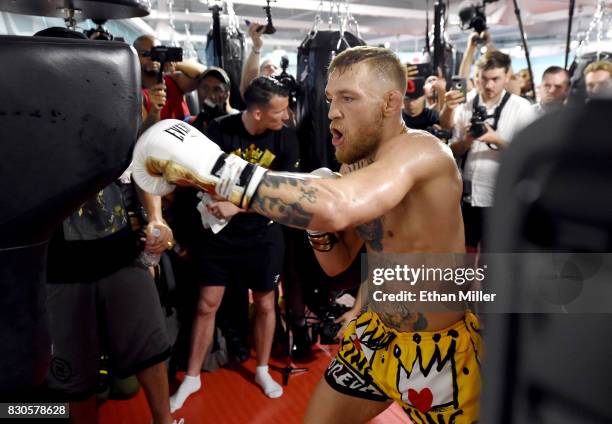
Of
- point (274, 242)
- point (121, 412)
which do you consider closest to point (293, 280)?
point (274, 242)

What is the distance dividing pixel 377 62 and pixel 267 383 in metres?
1.98

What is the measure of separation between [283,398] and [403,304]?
56.8 inches

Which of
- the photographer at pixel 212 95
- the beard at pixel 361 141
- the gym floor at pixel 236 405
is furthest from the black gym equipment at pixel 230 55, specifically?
the beard at pixel 361 141

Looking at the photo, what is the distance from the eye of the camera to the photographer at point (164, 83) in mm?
2295

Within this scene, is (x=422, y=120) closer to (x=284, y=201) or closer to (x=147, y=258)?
(x=147, y=258)

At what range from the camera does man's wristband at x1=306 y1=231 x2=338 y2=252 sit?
1.62 metres

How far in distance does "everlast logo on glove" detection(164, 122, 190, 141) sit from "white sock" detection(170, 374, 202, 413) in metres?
1.91

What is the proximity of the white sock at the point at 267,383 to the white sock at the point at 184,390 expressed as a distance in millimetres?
337

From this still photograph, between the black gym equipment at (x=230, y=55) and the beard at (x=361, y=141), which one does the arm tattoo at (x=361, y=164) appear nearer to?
the beard at (x=361, y=141)

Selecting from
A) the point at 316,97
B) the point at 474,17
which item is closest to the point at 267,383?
the point at 316,97

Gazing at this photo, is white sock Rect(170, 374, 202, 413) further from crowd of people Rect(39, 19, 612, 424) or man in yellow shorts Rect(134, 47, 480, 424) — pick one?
man in yellow shorts Rect(134, 47, 480, 424)

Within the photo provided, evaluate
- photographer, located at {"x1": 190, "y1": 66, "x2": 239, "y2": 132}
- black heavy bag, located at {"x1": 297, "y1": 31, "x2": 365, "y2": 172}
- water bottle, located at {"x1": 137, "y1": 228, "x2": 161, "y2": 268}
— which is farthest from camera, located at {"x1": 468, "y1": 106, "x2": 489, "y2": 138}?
water bottle, located at {"x1": 137, "y1": 228, "x2": 161, "y2": 268}

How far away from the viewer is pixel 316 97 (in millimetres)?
2742

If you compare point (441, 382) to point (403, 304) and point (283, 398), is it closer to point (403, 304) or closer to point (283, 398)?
point (403, 304)
